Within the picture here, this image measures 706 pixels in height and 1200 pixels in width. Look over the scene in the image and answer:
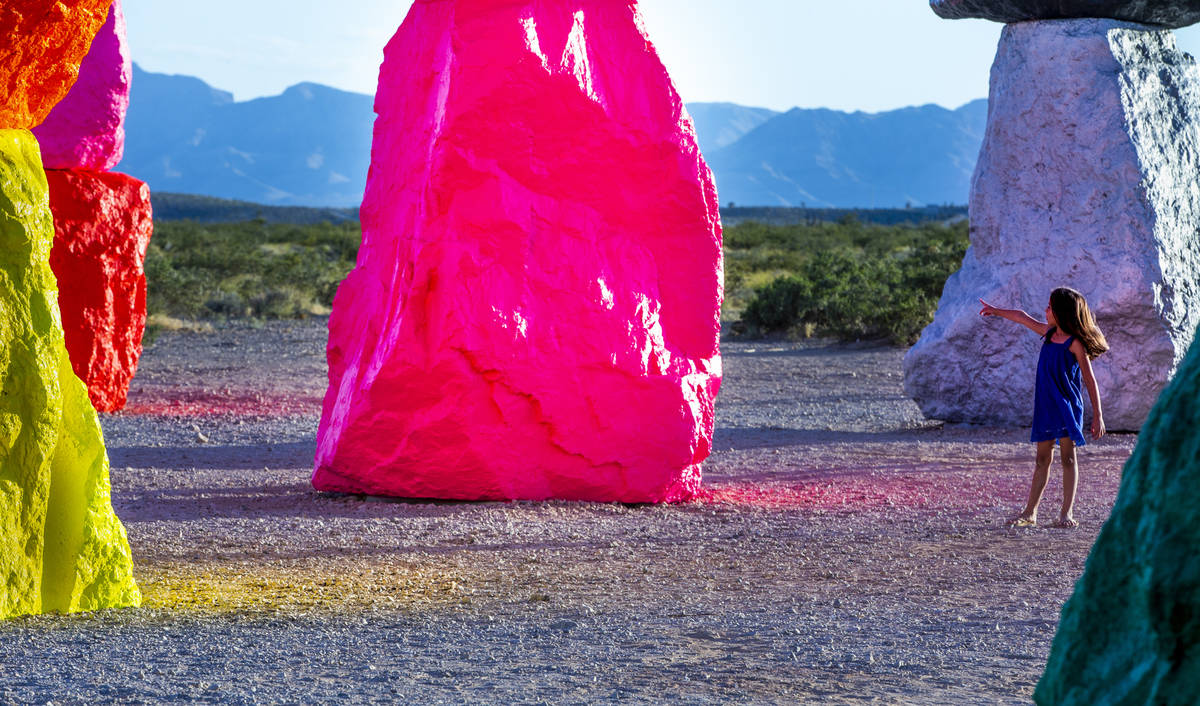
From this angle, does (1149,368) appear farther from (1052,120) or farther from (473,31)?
(473,31)

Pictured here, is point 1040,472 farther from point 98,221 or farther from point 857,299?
point 857,299

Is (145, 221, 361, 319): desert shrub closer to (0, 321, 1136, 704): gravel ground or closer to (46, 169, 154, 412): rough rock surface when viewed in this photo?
(46, 169, 154, 412): rough rock surface

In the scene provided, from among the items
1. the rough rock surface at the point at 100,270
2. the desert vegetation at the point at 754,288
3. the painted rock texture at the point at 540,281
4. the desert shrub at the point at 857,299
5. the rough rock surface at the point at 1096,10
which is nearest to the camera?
the painted rock texture at the point at 540,281

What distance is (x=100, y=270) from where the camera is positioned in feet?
36.8

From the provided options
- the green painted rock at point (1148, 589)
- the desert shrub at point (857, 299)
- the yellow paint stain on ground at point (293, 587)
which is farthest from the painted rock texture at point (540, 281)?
the desert shrub at point (857, 299)

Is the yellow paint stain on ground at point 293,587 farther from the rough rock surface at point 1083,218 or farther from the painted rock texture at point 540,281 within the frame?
the rough rock surface at point 1083,218

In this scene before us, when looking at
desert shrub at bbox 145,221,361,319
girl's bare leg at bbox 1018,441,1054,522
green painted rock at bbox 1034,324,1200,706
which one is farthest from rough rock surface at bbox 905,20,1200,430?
desert shrub at bbox 145,221,361,319

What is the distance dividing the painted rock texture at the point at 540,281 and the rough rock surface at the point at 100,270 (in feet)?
13.3

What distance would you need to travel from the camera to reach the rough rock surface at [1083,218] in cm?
1023

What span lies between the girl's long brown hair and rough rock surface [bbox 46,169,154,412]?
7.54 m

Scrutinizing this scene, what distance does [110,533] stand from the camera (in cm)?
504

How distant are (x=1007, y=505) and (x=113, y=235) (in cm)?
738

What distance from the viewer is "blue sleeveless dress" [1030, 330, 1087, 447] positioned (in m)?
6.91

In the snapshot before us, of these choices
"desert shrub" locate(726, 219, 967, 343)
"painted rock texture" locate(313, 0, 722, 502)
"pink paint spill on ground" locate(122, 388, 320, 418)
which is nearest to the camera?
"painted rock texture" locate(313, 0, 722, 502)
